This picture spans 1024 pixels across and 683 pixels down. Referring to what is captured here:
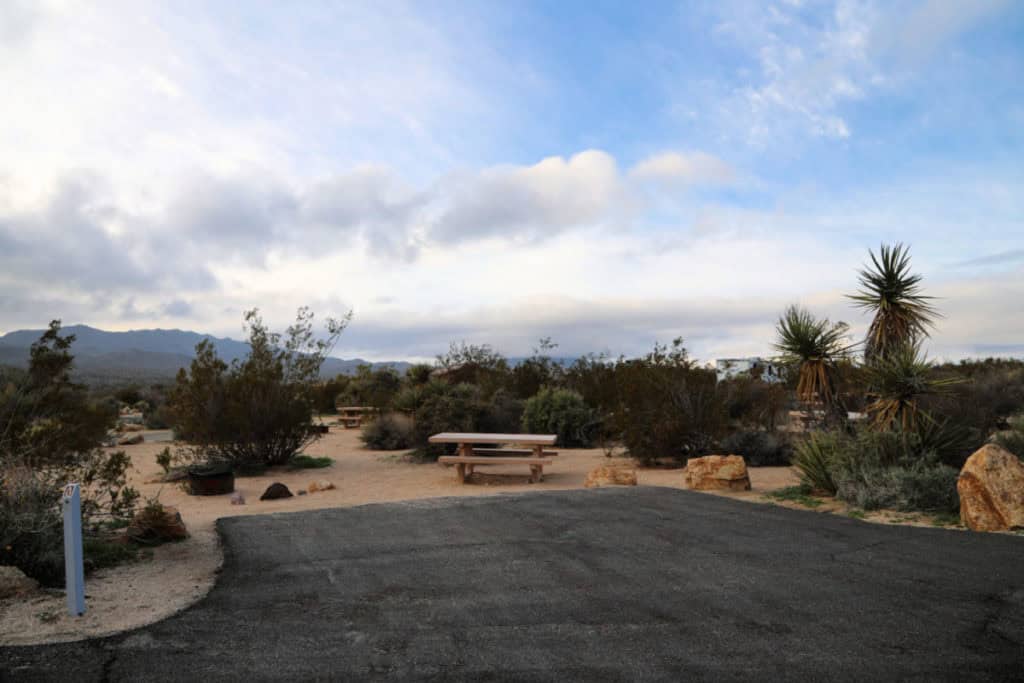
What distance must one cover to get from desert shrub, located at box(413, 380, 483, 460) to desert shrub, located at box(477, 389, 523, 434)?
0.88 meters

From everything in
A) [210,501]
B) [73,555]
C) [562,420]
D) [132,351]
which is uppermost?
[132,351]

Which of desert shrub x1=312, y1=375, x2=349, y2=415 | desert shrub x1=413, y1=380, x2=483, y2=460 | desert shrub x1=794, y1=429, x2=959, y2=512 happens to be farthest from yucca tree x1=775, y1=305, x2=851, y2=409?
desert shrub x1=312, y1=375, x2=349, y2=415

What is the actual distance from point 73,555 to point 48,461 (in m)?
5.33

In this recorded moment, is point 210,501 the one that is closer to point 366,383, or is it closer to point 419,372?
point 419,372

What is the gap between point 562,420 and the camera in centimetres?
2123

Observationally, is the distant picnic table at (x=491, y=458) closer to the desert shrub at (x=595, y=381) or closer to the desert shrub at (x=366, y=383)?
the desert shrub at (x=595, y=381)

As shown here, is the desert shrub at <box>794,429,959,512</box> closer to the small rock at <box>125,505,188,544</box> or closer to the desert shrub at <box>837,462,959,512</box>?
the desert shrub at <box>837,462,959,512</box>

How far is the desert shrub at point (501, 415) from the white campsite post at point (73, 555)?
49.7 feet

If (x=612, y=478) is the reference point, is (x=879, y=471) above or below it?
above

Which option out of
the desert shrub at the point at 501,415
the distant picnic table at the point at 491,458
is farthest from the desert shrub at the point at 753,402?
the desert shrub at the point at 501,415

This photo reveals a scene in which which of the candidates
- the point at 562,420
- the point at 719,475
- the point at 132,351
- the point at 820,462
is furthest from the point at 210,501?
the point at 132,351

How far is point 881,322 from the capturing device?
13.3 meters

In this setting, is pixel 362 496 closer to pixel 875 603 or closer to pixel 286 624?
pixel 286 624

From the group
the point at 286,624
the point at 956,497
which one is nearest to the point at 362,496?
the point at 286,624
